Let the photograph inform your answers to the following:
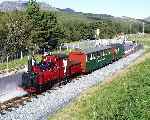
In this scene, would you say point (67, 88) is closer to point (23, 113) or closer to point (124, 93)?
point (124, 93)

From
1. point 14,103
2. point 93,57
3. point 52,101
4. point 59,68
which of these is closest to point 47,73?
point 59,68

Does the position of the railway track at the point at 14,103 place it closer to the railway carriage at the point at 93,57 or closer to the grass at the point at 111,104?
the grass at the point at 111,104

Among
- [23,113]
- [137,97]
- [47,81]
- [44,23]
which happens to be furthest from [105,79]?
[44,23]

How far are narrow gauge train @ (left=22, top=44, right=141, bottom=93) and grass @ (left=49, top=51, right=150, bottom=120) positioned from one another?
304 cm

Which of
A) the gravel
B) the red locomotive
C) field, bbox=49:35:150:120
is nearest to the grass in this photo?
field, bbox=49:35:150:120

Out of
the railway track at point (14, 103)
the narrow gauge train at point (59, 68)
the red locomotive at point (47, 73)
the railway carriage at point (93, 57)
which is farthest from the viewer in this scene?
the railway carriage at point (93, 57)

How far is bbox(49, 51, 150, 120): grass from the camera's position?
846 inches

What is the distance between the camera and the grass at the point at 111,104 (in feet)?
70.5

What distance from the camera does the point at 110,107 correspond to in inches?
955

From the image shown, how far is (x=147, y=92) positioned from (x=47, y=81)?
25.4 ft

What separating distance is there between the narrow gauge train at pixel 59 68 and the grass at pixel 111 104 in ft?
9.97

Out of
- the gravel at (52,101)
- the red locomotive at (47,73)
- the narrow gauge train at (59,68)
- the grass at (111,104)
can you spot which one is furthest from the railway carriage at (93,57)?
the grass at (111,104)

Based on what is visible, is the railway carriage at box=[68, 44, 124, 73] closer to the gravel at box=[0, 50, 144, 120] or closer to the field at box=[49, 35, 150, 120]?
the gravel at box=[0, 50, 144, 120]

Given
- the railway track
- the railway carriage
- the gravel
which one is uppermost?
the railway carriage
